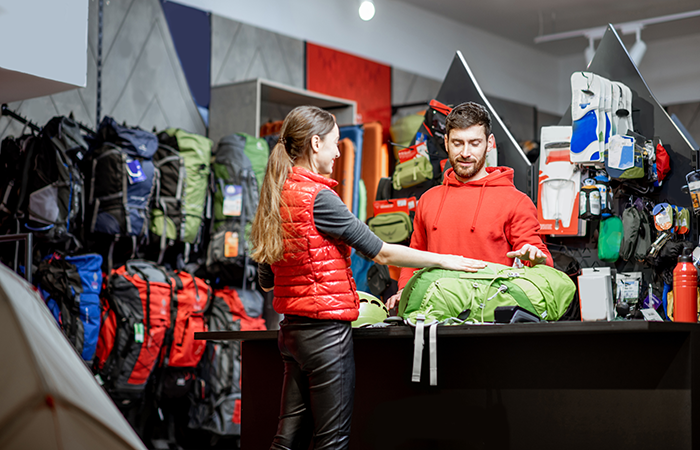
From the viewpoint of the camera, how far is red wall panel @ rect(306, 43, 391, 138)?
6.40 meters

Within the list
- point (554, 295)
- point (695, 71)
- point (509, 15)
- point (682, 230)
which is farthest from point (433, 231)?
point (695, 71)

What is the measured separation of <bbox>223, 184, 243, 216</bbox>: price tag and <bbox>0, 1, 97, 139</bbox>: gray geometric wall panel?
99 cm

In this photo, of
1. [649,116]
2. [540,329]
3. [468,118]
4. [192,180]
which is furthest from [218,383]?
[540,329]

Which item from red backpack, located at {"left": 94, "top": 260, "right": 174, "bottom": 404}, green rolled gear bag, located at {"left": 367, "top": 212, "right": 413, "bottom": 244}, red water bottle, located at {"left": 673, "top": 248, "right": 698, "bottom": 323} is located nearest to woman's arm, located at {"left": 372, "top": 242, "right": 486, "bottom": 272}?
red water bottle, located at {"left": 673, "top": 248, "right": 698, "bottom": 323}

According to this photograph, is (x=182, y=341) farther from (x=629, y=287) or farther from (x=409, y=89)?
(x=409, y=89)

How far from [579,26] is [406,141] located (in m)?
3.28

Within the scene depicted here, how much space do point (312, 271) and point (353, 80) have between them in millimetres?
4786

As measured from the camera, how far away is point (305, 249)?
213 cm

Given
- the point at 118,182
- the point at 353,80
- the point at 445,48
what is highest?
the point at 445,48

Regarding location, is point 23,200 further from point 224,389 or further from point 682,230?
point 682,230

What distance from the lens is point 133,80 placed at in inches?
202

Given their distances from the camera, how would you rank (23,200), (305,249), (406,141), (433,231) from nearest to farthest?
(305,249), (433,231), (23,200), (406,141)

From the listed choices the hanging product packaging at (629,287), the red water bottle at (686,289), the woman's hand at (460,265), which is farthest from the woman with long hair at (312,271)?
the hanging product packaging at (629,287)

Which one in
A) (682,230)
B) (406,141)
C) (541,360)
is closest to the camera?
(541,360)
